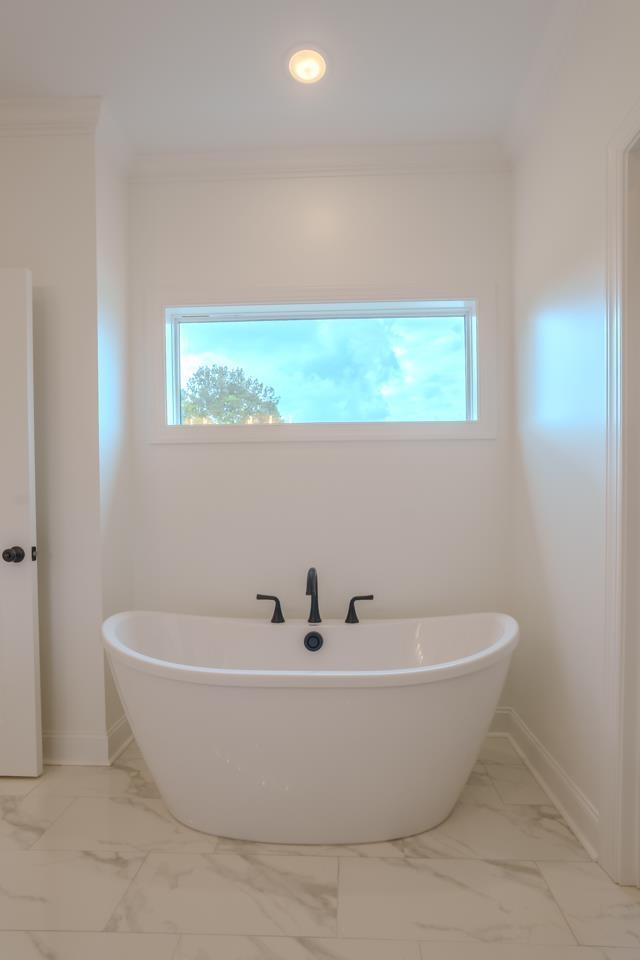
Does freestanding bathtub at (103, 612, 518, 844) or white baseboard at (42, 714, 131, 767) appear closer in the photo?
freestanding bathtub at (103, 612, 518, 844)

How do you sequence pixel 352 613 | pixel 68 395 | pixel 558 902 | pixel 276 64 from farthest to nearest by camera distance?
pixel 352 613 < pixel 68 395 < pixel 276 64 < pixel 558 902

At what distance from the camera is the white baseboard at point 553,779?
6.15 feet

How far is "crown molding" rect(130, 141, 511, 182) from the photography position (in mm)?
2650

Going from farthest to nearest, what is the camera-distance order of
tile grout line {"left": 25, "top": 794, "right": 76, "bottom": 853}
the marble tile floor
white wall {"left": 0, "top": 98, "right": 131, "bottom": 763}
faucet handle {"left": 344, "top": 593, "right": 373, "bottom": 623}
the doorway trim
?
1. faucet handle {"left": 344, "top": 593, "right": 373, "bottom": 623}
2. white wall {"left": 0, "top": 98, "right": 131, "bottom": 763}
3. tile grout line {"left": 25, "top": 794, "right": 76, "bottom": 853}
4. the doorway trim
5. the marble tile floor

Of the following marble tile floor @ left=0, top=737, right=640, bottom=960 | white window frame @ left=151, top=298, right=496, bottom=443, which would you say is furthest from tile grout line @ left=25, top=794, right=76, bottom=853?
white window frame @ left=151, top=298, right=496, bottom=443

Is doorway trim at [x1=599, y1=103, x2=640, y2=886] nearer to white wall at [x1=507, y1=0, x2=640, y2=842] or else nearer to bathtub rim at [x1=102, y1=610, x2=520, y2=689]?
white wall at [x1=507, y1=0, x2=640, y2=842]

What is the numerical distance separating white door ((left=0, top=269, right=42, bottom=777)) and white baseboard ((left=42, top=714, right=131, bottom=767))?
14cm

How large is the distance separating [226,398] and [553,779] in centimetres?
208

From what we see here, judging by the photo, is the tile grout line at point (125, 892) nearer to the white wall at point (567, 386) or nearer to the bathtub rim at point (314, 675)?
the bathtub rim at point (314, 675)

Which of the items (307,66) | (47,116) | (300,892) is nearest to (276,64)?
(307,66)

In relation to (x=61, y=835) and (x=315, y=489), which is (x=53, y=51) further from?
(x=61, y=835)

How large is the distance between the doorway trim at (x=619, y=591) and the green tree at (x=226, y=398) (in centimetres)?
156

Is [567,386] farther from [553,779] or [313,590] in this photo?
[553,779]

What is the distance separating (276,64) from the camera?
2.15 metres
